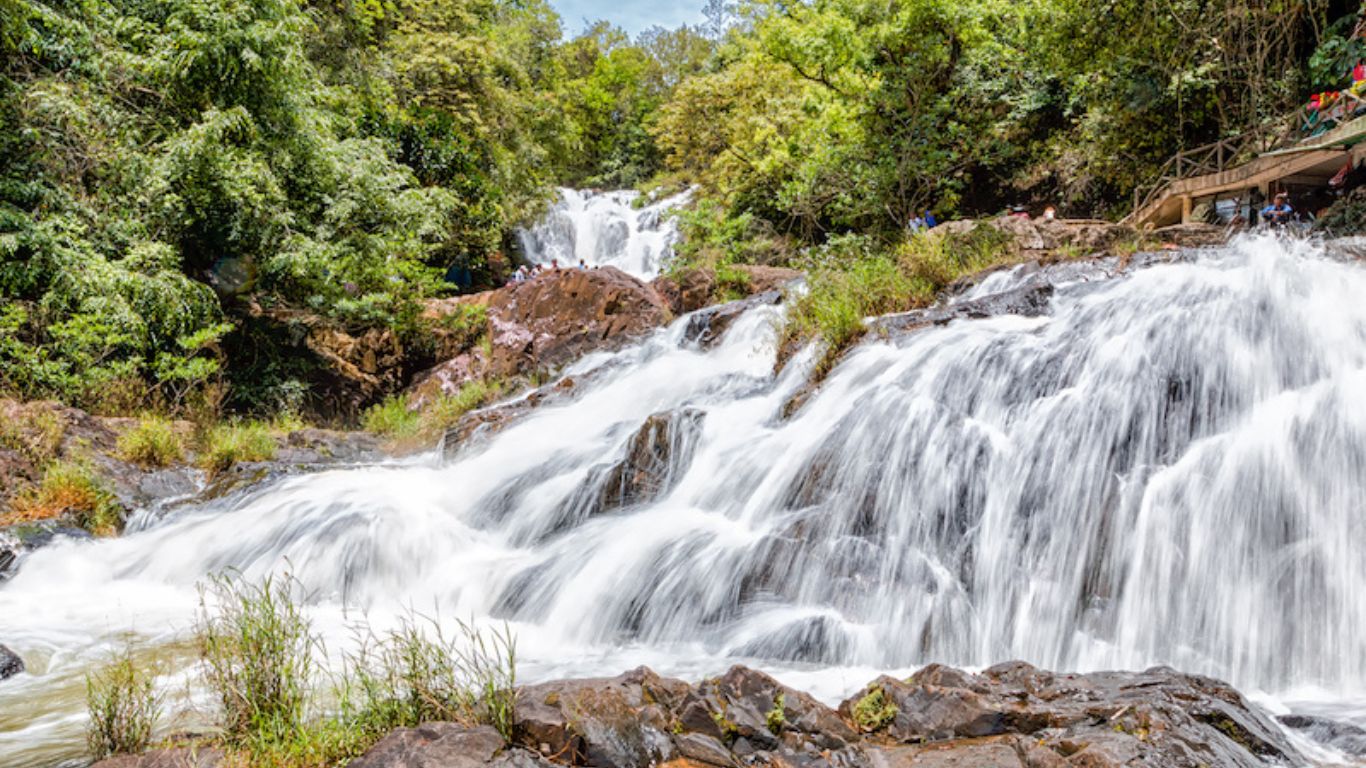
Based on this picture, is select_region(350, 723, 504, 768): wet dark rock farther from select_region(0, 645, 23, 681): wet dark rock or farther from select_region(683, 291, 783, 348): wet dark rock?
select_region(683, 291, 783, 348): wet dark rock

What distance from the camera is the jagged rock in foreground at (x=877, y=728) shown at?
2316mm

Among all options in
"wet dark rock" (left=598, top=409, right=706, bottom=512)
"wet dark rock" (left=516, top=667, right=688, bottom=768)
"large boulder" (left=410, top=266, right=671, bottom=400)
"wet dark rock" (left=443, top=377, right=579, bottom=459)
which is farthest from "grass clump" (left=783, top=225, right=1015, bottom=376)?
"wet dark rock" (left=516, top=667, right=688, bottom=768)

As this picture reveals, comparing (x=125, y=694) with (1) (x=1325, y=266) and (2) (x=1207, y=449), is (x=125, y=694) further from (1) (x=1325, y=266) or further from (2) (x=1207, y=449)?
(1) (x=1325, y=266)

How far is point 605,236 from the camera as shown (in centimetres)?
2719

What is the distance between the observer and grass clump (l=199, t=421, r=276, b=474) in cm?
923

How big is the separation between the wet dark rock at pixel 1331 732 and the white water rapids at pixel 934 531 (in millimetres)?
335

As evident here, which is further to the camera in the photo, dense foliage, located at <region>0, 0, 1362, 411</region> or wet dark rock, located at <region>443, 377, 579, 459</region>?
dense foliage, located at <region>0, 0, 1362, 411</region>

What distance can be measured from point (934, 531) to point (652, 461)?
2832mm

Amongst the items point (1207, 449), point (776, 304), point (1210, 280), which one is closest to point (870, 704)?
point (1207, 449)

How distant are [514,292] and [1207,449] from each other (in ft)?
41.4

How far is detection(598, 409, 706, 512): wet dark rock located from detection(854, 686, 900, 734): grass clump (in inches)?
158

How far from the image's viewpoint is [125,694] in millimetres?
2789

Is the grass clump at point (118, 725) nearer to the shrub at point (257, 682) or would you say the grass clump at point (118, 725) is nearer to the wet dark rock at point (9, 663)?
the shrub at point (257, 682)

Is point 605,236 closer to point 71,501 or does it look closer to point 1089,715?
point 71,501
